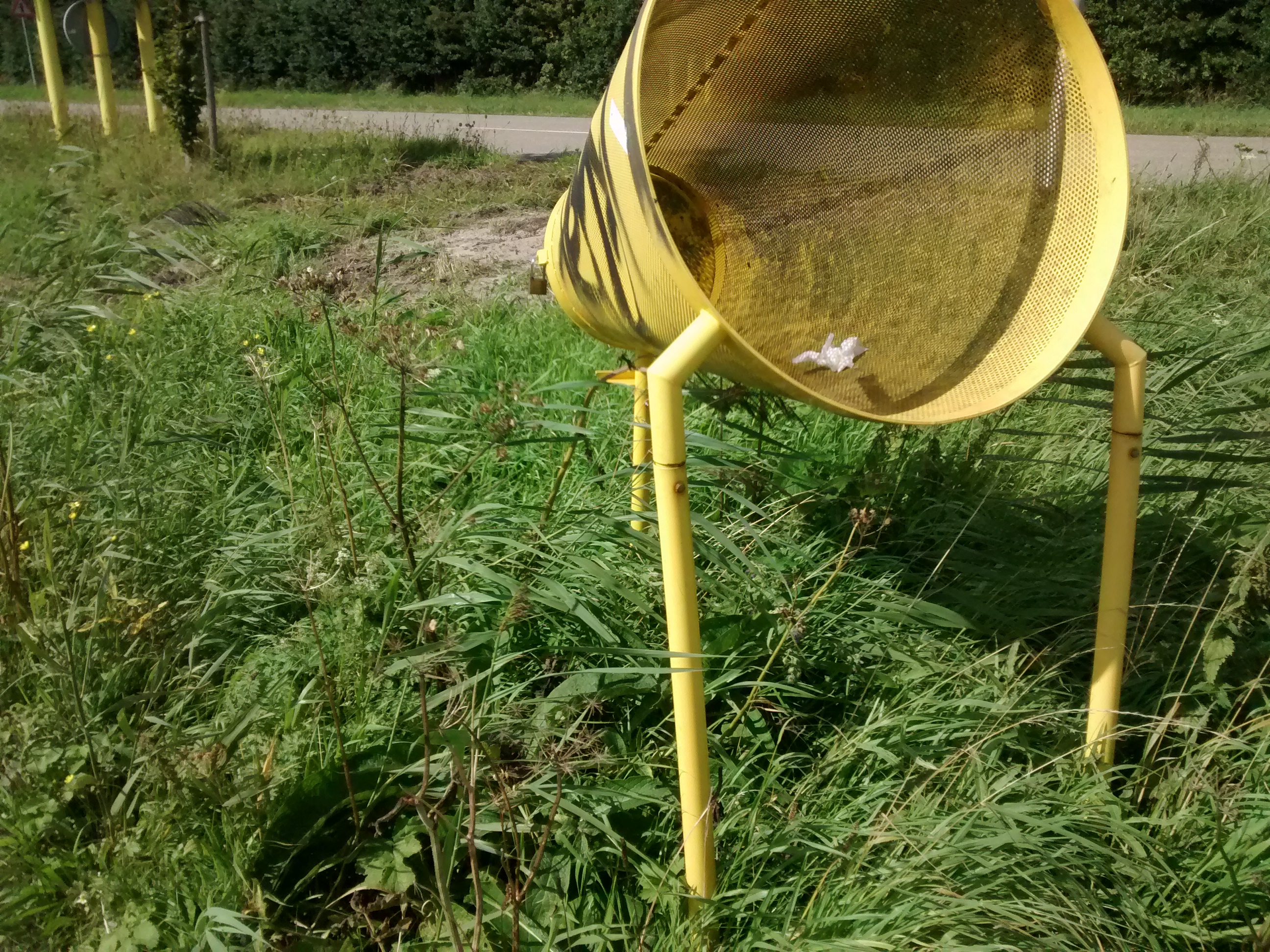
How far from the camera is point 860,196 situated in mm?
2098

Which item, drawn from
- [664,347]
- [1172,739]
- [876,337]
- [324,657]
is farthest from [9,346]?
[1172,739]

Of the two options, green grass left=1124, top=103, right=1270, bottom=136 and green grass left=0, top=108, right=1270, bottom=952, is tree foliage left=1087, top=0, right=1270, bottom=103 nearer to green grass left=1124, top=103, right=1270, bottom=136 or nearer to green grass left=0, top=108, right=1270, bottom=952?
green grass left=1124, top=103, right=1270, bottom=136

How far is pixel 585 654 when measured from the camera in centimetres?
227

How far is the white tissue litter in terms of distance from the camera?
1.75m

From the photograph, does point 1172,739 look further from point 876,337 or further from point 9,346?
point 9,346

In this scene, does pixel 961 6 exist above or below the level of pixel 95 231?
above

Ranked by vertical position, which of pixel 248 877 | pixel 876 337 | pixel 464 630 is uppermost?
pixel 876 337

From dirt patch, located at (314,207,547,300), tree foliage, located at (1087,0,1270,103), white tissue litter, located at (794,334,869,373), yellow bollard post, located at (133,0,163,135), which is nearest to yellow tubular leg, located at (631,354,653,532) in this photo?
white tissue litter, located at (794,334,869,373)

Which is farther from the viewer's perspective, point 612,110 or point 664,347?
point 664,347

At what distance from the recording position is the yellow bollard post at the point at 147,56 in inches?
367

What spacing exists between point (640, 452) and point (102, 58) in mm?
8863

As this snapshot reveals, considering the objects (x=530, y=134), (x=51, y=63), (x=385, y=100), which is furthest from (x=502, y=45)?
(x=51, y=63)

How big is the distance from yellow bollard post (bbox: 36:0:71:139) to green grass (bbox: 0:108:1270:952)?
723 centimetres

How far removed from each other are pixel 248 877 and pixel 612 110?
147cm
